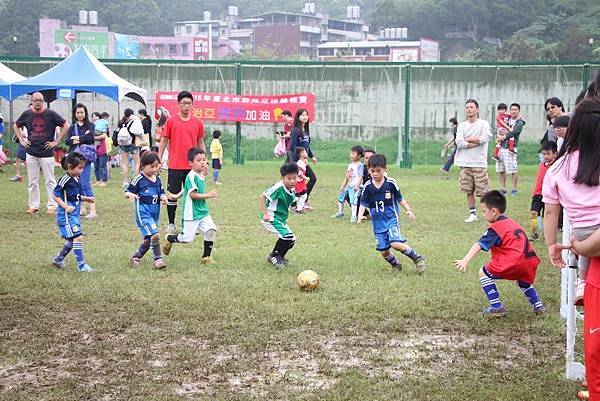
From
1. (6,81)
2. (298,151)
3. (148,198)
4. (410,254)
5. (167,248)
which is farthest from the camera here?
(6,81)

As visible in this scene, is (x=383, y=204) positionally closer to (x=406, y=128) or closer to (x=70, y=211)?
(x=70, y=211)

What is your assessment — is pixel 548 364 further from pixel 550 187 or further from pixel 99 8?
pixel 99 8

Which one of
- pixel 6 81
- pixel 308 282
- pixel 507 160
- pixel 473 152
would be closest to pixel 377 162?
pixel 308 282

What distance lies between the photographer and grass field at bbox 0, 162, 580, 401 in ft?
17.1

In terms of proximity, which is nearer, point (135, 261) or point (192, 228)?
point (135, 261)

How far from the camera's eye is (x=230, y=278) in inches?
331

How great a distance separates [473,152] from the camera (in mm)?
12617

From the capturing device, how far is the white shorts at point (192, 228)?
29.9 ft

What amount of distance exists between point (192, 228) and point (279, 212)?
107cm

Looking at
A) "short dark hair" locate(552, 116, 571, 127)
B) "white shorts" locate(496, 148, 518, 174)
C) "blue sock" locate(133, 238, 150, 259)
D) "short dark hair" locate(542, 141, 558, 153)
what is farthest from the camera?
"white shorts" locate(496, 148, 518, 174)

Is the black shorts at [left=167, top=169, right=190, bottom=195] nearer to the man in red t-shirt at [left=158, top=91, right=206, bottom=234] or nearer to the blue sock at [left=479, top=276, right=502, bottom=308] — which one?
the man in red t-shirt at [left=158, top=91, right=206, bottom=234]

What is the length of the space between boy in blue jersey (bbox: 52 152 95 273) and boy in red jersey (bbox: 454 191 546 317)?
176 inches

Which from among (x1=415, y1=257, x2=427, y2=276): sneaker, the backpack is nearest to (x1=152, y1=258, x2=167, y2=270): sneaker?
(x1=415, y1=257, x2=427, y2=276): sneaker

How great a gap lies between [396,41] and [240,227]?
7195cm
